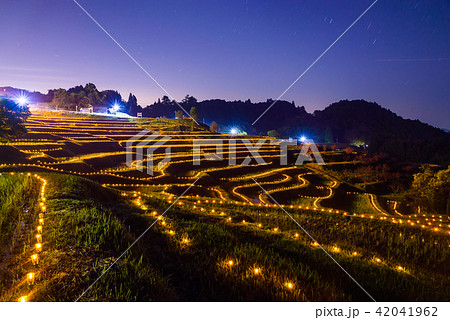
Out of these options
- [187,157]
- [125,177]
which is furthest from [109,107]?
[125,177]

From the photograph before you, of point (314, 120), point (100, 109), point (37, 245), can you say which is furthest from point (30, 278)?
point (314, 120)

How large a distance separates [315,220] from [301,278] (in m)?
6.48

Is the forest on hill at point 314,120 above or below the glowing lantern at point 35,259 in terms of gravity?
above

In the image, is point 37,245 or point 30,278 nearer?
point 30,278

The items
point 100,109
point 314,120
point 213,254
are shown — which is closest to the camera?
point 213,254

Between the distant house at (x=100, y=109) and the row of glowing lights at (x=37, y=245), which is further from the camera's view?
the distant house at (x=100, y=109)

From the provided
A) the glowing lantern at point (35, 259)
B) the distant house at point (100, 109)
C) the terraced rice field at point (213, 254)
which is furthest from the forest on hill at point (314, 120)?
the glowing lantern at point (35, 259)

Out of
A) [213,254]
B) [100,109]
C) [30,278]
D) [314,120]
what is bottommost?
[213,254]

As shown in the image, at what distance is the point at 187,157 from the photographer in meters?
Answer: 26.3

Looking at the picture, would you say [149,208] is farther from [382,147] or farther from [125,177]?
[382,147]

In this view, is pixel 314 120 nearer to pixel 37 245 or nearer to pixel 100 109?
pixel 100 109

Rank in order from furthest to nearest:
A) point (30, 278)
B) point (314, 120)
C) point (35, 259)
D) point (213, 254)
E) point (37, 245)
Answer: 1. point (314, 120)
2. point (213, 254)
3. point (37, 245)
4. point (35, 259)
5. point (30, 278)

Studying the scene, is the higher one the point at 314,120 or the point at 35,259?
the point at 314,120

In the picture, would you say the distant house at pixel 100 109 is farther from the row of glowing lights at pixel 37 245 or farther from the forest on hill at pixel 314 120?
the row of glowing lights at pixel 37 245
